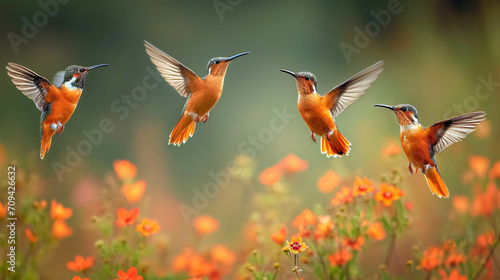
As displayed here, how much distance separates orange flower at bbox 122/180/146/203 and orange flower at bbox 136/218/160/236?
0.10 m

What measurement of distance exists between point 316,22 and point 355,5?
179 millimetres

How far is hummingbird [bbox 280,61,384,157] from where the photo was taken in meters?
1.46

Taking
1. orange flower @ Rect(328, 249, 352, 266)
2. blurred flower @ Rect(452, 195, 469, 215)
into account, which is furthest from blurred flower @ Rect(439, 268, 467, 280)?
orange flower @ Rect(328, 249, 352, 266)

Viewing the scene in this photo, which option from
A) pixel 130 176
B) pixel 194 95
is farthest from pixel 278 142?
pixel 130 176

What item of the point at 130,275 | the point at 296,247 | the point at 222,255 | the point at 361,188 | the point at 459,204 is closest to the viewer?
the point at 296,247

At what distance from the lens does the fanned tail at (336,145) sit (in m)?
1.62

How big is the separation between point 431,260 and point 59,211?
1.33 m

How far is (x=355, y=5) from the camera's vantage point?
6.26ft

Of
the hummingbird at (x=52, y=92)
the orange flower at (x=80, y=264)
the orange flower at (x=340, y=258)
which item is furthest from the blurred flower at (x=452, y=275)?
the hummingbird at (x=52, y=92)

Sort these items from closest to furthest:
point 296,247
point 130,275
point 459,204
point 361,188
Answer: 1. point 296,247
2. point 130,275
3. point 361,188
4. point 459,204

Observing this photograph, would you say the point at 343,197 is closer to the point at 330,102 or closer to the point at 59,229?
the point at 330,102

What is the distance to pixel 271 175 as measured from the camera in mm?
1804

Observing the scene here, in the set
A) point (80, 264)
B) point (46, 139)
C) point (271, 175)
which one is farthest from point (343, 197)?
point (46, 139)

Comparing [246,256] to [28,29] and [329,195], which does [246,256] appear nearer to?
[329,195]
